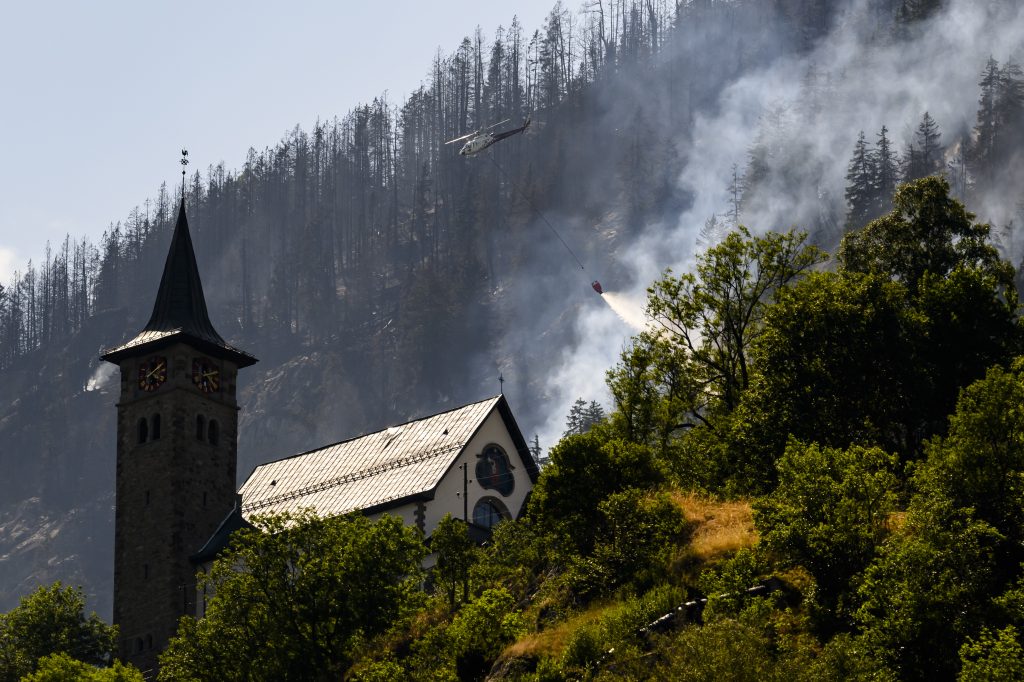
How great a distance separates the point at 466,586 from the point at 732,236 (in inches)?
716

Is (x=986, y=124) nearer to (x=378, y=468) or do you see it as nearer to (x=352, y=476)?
(x=378, y=468)

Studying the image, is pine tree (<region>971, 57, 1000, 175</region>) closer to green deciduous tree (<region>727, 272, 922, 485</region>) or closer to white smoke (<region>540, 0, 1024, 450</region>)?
white smoke (<region>540, 0, 1024, 450</region>)

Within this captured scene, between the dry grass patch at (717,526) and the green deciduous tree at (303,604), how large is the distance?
9.44m

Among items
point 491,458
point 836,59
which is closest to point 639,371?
point 491,458

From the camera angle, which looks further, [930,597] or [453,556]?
[453,556]

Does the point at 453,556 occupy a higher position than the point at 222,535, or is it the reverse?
the point at 222,535

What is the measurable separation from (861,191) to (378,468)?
300 ft

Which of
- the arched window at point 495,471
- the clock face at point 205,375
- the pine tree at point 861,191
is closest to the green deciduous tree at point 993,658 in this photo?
the arched window at point 495,471

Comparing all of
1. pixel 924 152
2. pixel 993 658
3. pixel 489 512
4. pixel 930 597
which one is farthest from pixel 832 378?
pixel 924 152

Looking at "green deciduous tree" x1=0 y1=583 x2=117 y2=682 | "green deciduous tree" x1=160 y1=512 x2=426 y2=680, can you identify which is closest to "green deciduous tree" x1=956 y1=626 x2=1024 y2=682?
"green deciduous tree" x1=160 y1=512 x2=426 y2=680

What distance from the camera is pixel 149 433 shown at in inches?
3007

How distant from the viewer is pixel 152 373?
7800 centimetres

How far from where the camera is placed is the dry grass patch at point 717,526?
42.5 meters

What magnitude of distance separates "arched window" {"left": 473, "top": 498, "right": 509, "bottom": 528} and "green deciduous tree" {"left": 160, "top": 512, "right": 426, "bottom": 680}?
2286 cm
